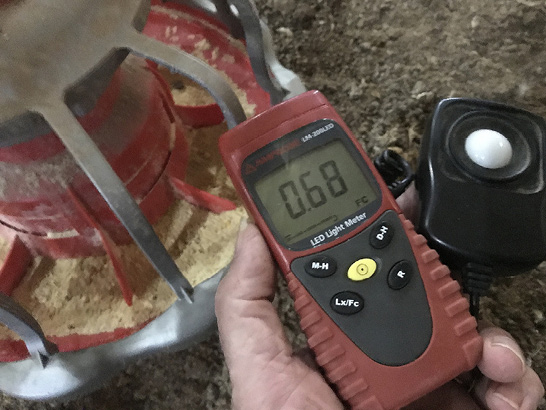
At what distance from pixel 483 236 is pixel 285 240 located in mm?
177

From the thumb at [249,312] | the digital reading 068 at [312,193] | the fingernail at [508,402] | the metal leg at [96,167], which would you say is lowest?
the fingernail at [508,402]

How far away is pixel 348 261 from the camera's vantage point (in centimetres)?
46

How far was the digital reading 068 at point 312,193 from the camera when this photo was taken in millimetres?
479

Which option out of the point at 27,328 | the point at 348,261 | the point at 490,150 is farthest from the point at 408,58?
the point at 27,328

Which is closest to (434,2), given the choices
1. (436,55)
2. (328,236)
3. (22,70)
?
(436,55)

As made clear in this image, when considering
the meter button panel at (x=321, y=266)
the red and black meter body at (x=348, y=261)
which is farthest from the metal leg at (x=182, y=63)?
the meter button panel at (x=321, y=266)

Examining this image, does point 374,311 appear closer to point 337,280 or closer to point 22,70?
point 337,280

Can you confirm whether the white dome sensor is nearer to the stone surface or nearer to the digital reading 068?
the digital reading 068

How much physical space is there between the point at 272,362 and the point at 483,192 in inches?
9.7

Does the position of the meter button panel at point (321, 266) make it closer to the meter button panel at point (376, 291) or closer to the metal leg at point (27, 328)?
the meter button panel at point (376, 291)

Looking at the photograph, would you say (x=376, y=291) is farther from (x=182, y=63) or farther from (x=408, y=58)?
(x=408, y=58)

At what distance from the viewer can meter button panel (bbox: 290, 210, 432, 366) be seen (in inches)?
17.1

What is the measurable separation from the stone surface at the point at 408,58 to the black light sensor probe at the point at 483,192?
0.84ft

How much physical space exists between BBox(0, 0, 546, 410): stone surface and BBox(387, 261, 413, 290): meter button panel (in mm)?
290
